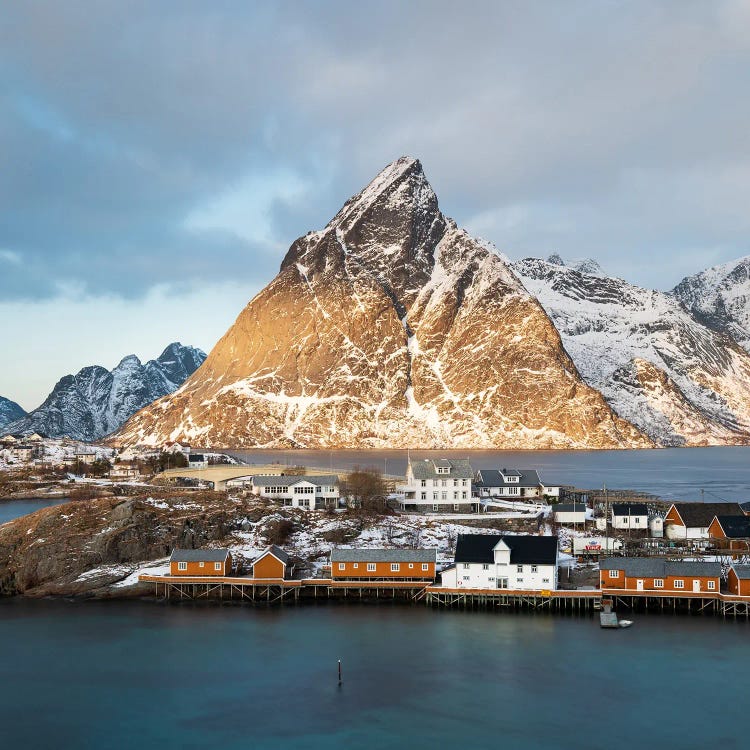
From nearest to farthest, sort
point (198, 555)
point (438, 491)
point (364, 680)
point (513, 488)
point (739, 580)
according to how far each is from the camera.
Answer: point (364, 680), point (739, 580), point (198, 555), point (438, 491), point (513, 488)

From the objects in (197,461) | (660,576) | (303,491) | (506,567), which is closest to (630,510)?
(660,576)

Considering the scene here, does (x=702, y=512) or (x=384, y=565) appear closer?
(x=384, y=565)

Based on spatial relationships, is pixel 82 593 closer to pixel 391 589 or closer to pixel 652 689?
pixel 391 589

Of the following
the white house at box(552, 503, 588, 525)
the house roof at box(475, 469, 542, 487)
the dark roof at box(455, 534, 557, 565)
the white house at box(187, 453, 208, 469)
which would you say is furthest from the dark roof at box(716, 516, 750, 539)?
the white house at box(187, 453, 208, 469)

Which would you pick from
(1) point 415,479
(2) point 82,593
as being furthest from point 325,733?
(1) point 415,479

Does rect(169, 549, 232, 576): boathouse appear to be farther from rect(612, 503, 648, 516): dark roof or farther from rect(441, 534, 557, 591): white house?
rect(612, 503, 648, 516): dark roof

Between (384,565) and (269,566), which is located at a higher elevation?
(384,565)

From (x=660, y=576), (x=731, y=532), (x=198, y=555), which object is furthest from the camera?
(x=731, y=532)

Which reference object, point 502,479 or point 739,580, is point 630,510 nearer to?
point 502,479
